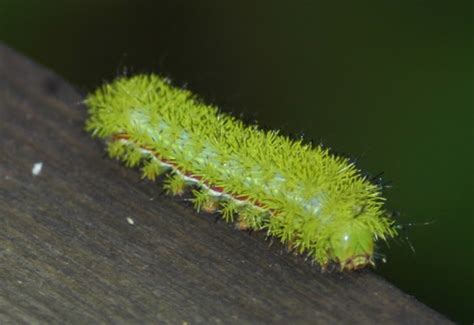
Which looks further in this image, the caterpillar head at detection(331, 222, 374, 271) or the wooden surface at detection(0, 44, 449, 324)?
the caterpillar head at detection(331, 222, 374, 271)

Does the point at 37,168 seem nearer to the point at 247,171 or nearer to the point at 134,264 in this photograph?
the point at 134,264

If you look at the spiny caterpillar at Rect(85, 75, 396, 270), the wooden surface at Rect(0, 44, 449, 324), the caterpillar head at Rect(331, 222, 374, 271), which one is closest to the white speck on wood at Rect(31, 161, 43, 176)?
the wooden surface at Rect(0, 44, 449, 324)

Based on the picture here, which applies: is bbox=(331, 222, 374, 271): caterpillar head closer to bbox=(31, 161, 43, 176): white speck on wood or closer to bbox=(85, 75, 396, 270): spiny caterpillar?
bbox=(85, 75, 396, 270): spiny caterpillar

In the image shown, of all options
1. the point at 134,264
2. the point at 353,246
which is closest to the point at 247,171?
the point at 353,246

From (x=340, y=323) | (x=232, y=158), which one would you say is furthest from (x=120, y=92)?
(x=340, y=323)

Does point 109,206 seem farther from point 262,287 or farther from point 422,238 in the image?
point 422,238

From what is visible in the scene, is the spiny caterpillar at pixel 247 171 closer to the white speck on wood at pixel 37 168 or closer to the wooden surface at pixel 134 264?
the wooden surface at pixel 134 264

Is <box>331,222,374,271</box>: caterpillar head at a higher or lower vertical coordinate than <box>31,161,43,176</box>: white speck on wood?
higher
